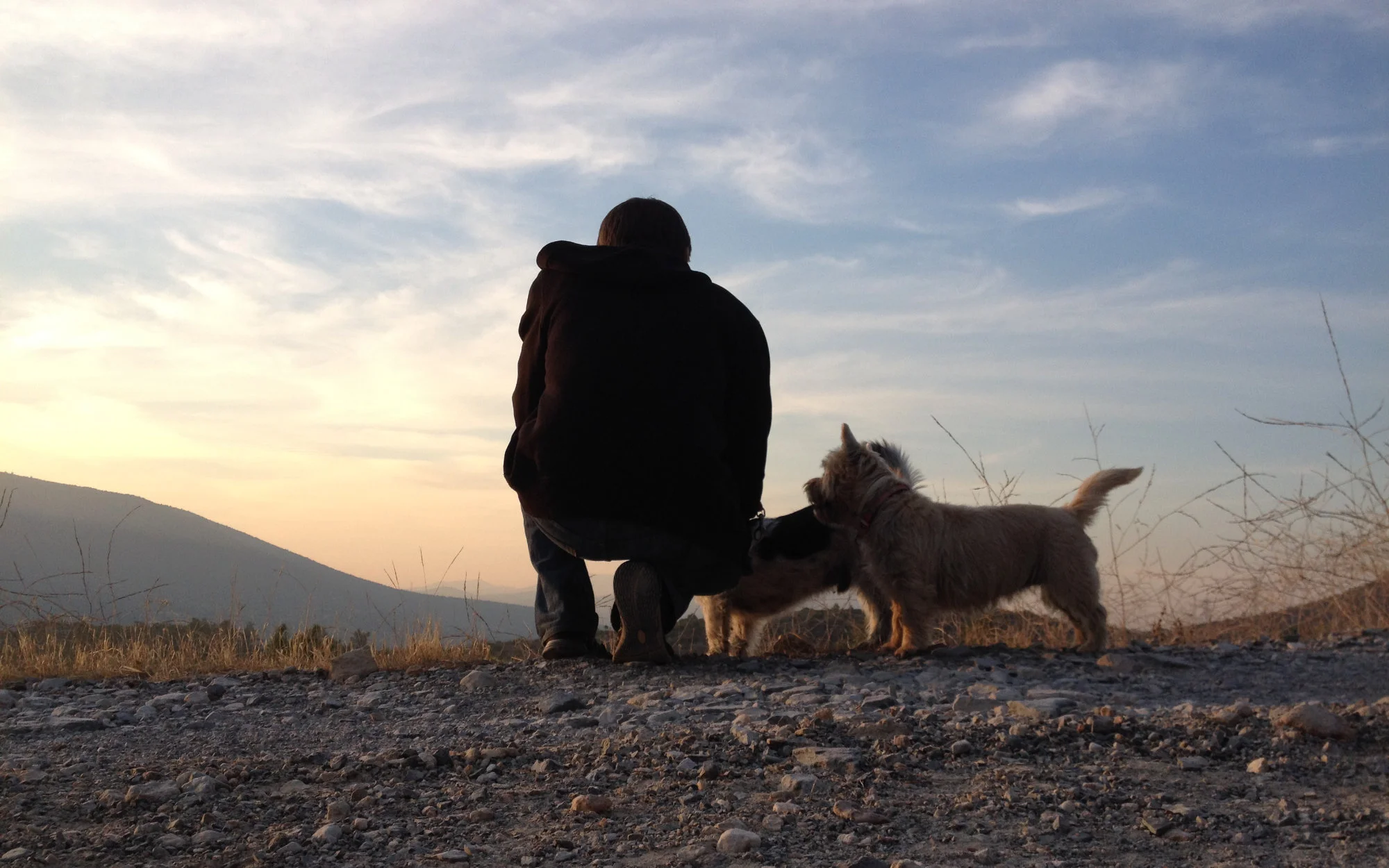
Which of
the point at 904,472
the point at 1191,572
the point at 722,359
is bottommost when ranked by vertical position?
the point at 1191,572

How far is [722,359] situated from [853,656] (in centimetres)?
170

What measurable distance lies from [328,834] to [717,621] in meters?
3.71

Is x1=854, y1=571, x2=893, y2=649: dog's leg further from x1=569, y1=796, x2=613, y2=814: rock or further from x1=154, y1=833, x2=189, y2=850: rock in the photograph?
x1=154, y1=833, x2=189, y2=850: rock

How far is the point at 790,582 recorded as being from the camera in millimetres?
6406

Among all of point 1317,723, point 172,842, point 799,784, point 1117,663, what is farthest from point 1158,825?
point 172,842

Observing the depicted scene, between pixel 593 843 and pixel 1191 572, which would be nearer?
pixel 593 843

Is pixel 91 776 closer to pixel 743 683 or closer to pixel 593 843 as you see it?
pixel 593 843

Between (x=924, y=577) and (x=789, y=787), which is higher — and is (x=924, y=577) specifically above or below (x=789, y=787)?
above

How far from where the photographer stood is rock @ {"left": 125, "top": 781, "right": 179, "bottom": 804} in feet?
11.1

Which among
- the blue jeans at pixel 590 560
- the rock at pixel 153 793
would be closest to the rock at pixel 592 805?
the rock at pixel 153 793

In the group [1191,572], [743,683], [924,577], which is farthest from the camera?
[1191,572]

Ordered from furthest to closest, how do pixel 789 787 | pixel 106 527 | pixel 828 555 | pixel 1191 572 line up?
pixel 106 527 < pixel 1191 572 < pixel 828 555 < pixel 789 787

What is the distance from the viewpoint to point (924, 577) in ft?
19.4

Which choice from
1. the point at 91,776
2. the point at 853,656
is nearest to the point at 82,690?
the point at 91,776
